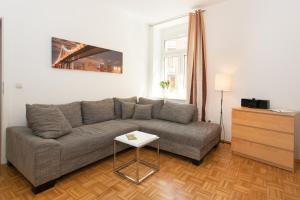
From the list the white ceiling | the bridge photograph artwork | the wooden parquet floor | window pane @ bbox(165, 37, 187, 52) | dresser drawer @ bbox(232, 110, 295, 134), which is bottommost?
the wooden parquet floor

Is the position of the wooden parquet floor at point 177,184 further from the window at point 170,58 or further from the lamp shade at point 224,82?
the window at point 170,58

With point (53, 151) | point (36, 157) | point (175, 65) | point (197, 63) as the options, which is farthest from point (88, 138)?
point (175, 65)

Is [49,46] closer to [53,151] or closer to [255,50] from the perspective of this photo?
[53,151]

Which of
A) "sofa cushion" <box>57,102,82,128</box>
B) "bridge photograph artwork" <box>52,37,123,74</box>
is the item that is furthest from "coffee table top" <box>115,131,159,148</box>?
"bridge photograph artwork" <box>52,37,123,74</box>

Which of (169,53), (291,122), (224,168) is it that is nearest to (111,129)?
(224,168)

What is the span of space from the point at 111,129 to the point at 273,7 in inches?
134

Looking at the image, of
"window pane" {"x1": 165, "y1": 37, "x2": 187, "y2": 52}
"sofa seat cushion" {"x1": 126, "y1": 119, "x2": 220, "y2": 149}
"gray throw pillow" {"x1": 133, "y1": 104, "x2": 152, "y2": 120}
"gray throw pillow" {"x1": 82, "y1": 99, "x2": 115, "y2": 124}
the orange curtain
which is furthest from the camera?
"window pane" {"x1": 165, "y1": 37, "x2": 187, "y2": 52}

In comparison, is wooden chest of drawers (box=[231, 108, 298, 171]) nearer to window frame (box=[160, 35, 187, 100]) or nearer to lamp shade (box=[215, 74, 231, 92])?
lamp shade (box=[215, 74, 231, 92])

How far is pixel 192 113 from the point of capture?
3.31 metres

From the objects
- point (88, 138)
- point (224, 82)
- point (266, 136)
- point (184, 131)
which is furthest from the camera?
point (224, 82)

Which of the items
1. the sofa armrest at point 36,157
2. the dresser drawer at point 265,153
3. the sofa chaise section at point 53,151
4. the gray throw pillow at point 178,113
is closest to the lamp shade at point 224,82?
the gray throw pillow at point 178,113

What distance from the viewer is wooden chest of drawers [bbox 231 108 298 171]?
94.6 inches

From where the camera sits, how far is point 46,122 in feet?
7.17

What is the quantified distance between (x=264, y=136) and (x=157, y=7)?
10.5ft
